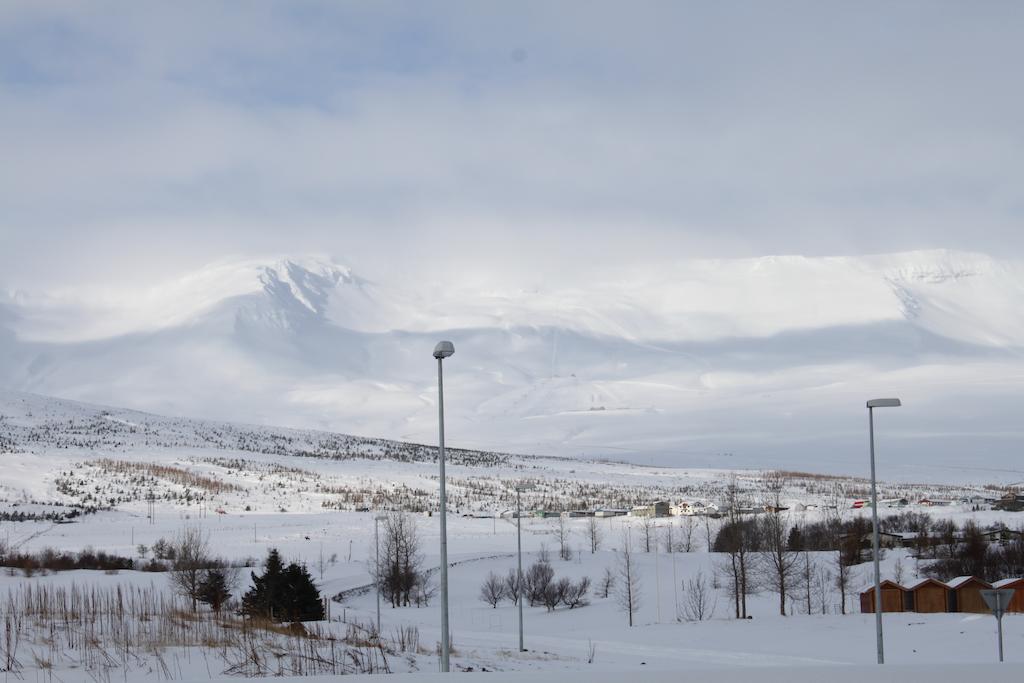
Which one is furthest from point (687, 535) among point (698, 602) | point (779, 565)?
point (779, 565)

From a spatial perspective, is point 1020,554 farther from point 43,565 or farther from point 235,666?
point 235,666

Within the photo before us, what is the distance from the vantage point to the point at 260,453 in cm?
17738

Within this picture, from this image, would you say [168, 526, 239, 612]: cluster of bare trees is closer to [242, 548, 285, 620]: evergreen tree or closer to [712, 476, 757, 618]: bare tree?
[242, 548, 285, 620]: evergreen tree

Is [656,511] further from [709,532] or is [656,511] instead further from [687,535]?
[709,532]

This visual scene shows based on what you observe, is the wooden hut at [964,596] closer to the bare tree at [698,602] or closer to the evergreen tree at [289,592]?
the bare tree at [698,602]

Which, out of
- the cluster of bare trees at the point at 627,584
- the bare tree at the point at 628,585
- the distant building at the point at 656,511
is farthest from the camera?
the distant building at the point at 656,511

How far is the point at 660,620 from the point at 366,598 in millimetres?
19403

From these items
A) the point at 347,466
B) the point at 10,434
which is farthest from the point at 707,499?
the point at 10,434

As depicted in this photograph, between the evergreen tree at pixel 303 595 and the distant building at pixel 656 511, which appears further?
the distant building at pixel 656 511

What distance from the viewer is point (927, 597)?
185ft

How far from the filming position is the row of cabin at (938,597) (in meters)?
54.0

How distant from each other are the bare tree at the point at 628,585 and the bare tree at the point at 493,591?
816 cm

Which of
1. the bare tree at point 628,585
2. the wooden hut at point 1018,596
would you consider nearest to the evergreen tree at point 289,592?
the bare tree at point 628,585

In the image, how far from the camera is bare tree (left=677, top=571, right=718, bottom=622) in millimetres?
67363
